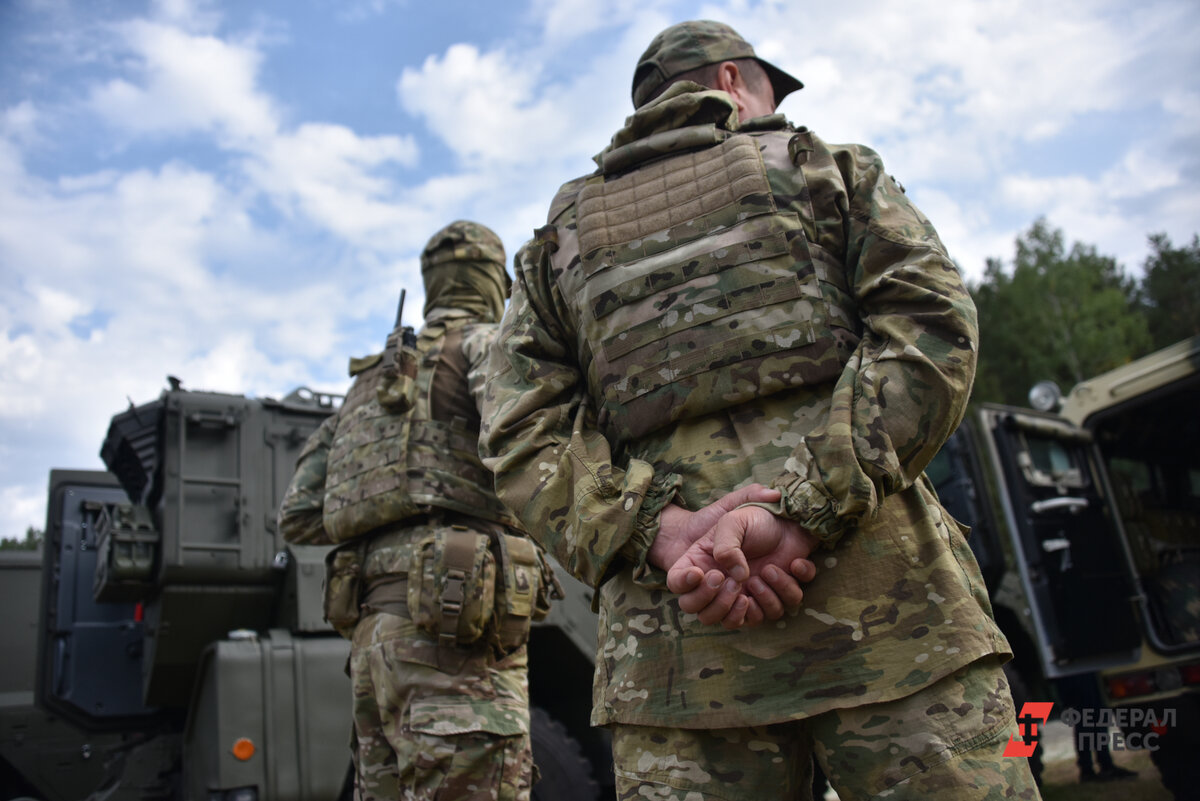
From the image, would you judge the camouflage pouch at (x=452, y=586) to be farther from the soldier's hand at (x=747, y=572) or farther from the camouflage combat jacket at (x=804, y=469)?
the soldier's hand at (x=747, y=572)

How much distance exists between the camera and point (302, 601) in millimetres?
4137

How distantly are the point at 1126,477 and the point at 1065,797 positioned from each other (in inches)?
73.7

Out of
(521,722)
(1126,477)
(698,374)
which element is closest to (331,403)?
(521,722)

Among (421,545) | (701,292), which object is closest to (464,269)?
(421,545)

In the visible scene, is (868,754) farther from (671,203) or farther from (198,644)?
(198,644)

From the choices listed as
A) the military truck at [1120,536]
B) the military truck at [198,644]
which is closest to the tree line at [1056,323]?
the military truck at [1120,536]

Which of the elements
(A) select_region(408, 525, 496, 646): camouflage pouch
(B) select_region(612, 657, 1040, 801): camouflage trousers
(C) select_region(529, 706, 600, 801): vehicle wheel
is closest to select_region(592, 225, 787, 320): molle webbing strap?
(B) select_region(612, 657, 1040, 801): camouflage trousers

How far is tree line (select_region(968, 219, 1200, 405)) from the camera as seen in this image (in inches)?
920

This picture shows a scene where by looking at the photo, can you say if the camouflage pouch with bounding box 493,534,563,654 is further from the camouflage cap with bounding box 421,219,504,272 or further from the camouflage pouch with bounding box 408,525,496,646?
the camouflage cap with bounding box 421,219,504,272

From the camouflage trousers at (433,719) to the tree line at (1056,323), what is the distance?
2340 centimetres

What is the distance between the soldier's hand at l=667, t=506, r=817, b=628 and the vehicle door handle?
12.8 feet

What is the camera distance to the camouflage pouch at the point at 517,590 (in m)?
2.62

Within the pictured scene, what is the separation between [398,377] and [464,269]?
1.76 feet

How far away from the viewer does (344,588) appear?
282 centimetres
